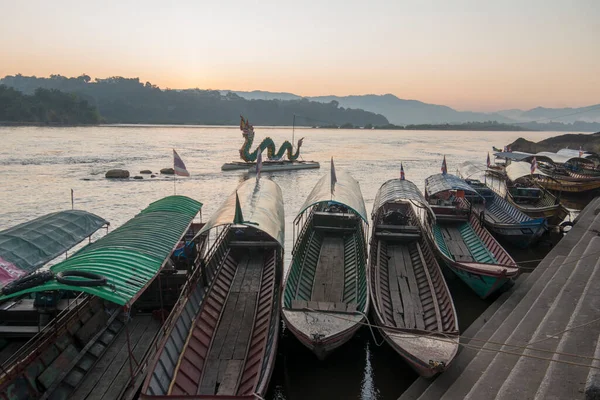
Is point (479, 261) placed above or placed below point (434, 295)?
below

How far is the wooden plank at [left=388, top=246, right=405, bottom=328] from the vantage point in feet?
40.2

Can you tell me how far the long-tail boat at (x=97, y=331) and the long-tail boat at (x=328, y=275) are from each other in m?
3.76

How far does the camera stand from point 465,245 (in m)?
19.6

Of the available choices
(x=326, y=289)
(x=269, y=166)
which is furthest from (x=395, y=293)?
(x=269, y=166)

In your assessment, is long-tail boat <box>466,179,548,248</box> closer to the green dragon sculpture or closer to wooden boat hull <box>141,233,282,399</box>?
wooden boat hull <box>141,233,282,399</box>

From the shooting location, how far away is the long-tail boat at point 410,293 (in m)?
9.95

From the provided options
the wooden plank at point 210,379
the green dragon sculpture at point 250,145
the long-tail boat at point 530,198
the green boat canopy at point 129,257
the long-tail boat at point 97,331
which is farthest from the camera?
the green dragon sculpture at point 250,145

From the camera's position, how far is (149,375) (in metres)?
8.27

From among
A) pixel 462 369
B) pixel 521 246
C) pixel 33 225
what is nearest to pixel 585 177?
pixel 521 246

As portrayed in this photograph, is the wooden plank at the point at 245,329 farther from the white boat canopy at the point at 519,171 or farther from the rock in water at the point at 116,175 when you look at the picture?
the rock in water at the point at 116,175

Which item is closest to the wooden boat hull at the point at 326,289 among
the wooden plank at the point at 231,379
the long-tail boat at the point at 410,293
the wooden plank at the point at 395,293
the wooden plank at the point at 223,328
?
the long-tail boat at the point at 410,293

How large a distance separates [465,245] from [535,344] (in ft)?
30.5

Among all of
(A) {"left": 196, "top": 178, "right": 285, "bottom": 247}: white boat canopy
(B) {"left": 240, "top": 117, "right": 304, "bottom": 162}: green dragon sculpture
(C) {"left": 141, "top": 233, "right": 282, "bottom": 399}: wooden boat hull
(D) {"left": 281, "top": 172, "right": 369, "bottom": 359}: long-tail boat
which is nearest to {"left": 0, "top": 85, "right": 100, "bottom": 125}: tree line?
(B) {"left": 240, "top": 117, "right": 304, "bottom": 162}: green dragon sculpture

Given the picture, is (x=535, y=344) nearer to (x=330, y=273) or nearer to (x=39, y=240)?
(x=330, y=273)
